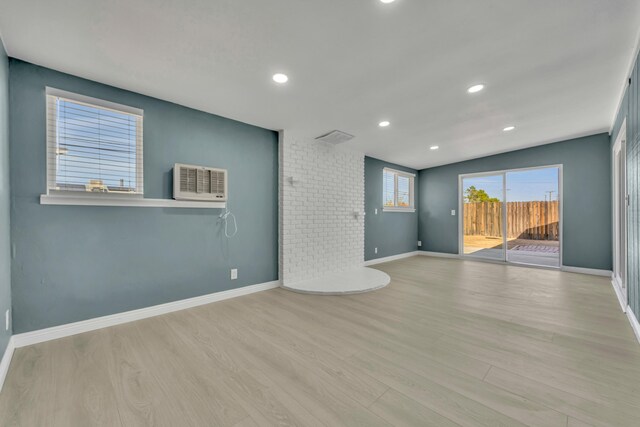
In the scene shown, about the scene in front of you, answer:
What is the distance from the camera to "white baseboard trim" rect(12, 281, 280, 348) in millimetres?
2260

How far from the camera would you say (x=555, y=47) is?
2.25 meters

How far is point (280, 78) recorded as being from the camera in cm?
262

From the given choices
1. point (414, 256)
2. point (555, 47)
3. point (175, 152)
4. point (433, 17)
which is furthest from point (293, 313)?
point (414, 256)


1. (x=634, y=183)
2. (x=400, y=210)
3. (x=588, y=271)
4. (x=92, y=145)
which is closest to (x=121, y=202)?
(x=92, y=145)

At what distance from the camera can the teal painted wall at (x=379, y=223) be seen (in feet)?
19.0

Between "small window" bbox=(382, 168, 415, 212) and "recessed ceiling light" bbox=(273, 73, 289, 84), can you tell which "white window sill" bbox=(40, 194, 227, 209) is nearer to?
"recessed ceiling light" bbox=(273, 73, 289, 84)

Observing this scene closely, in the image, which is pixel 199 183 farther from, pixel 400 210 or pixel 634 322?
pixel 400 210

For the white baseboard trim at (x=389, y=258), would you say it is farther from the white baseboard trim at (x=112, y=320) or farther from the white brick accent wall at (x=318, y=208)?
the white baseboard trim at (x=112, y=320)

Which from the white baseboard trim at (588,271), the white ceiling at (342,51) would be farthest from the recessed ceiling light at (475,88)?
the white baseboard trim at (588,271)

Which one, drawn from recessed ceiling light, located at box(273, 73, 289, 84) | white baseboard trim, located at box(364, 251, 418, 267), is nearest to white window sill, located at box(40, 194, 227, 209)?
recessed ceiling light, located at box(273, 73, 289, 84)

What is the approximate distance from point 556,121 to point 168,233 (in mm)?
5880

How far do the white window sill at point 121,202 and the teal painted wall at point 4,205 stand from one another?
28cm

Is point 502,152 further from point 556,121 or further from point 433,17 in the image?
point 433,17

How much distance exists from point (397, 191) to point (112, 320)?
19.9 feet
